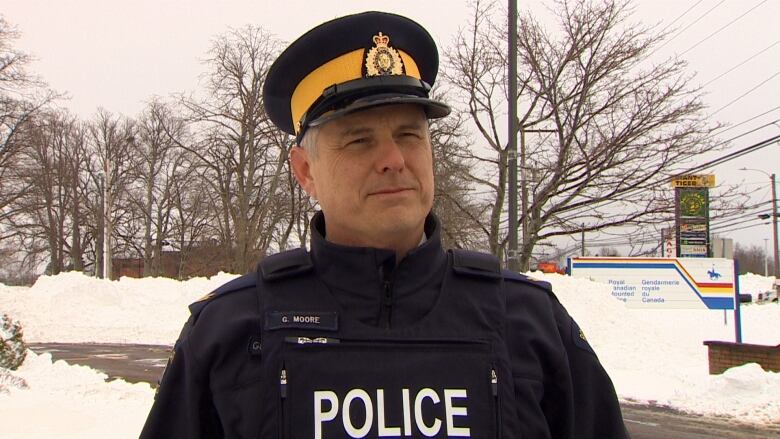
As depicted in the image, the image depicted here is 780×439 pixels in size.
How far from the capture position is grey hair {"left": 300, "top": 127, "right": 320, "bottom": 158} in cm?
189

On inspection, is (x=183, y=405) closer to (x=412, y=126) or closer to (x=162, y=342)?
(x=412, y=126)

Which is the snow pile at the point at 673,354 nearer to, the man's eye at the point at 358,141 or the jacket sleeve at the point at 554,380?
the jacket sleeve at the point at 554,380

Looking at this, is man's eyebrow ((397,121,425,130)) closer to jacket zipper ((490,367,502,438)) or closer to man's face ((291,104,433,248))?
man's face ((291,104,433,248))

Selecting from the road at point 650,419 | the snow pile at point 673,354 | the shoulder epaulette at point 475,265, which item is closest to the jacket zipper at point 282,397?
the shoulder epaulette at point 475,265

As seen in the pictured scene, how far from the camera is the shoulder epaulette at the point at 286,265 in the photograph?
1.79 metres

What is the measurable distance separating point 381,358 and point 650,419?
791 cm

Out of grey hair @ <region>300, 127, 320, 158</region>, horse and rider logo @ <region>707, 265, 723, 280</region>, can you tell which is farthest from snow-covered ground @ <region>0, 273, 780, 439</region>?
grey hair @ <region>300, 127, 320, 158</region>

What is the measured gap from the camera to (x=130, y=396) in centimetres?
827

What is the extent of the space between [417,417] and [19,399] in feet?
21.7

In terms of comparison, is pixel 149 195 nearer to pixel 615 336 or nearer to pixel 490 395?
pixel 615 336

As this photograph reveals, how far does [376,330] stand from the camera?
5.46 ft

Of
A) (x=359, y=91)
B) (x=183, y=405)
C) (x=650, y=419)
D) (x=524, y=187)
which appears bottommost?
(x=650, y=419)

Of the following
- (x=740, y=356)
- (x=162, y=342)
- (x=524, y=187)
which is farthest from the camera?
(x=162, y=342)

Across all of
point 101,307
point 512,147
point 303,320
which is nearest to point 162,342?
point 101,307
